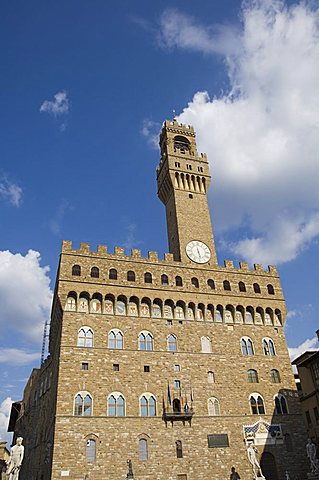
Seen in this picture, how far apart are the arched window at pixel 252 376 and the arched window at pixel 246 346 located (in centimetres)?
166

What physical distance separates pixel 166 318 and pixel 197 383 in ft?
20.6

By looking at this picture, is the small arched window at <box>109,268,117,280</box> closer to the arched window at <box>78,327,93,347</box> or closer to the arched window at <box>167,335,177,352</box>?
the arched window at <box>78,327,93,347</box>

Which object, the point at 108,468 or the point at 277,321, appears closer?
the point at 108,468

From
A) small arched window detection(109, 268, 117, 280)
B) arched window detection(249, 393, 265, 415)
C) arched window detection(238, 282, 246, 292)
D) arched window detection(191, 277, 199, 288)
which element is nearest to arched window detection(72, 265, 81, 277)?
small arched window detection(109, 268, 117, 280)

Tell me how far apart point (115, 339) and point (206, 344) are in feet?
28.1

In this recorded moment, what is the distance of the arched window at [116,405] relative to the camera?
32594mm

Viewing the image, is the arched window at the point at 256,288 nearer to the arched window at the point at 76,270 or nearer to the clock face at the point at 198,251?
the clock face at the point at 198,251

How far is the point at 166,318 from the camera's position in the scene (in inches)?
1500

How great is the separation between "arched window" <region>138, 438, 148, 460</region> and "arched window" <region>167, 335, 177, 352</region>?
7.72m

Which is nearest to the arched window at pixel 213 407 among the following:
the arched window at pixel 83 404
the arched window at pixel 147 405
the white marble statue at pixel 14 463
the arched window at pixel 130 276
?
the arched window at pixel 147 405

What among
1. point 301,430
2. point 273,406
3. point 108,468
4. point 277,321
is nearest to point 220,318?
point 277,321

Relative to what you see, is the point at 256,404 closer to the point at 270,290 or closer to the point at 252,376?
the point at 252,376

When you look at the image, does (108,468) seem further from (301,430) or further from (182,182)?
(182,182)

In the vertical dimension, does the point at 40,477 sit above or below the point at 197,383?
below
